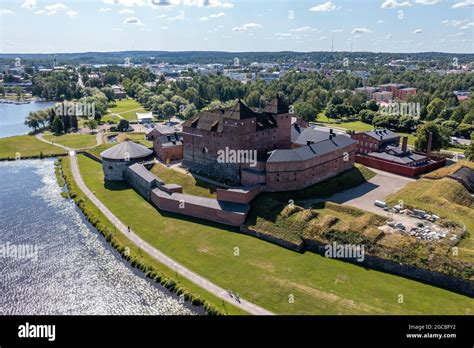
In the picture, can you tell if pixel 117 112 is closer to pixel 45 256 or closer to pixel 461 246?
pixel 45 256

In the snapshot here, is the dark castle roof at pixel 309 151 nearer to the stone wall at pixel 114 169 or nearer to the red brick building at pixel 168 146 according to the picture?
the red brick building at pixel 168 146

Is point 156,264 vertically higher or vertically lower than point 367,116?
lower

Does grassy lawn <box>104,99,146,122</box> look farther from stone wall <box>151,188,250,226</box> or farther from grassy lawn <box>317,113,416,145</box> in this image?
stone wall <box>151,188,250,226</box>

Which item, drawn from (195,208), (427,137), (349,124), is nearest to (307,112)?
(349,124)

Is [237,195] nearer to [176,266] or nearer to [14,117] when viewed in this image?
[176,266]

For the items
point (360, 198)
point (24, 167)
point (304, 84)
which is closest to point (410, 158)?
point (360, 198)

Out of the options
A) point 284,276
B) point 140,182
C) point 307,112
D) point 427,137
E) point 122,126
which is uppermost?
point 307,112

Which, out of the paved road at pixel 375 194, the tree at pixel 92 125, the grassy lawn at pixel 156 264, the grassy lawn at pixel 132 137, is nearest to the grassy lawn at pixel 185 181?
the grassy lawn at pixel 156 264
